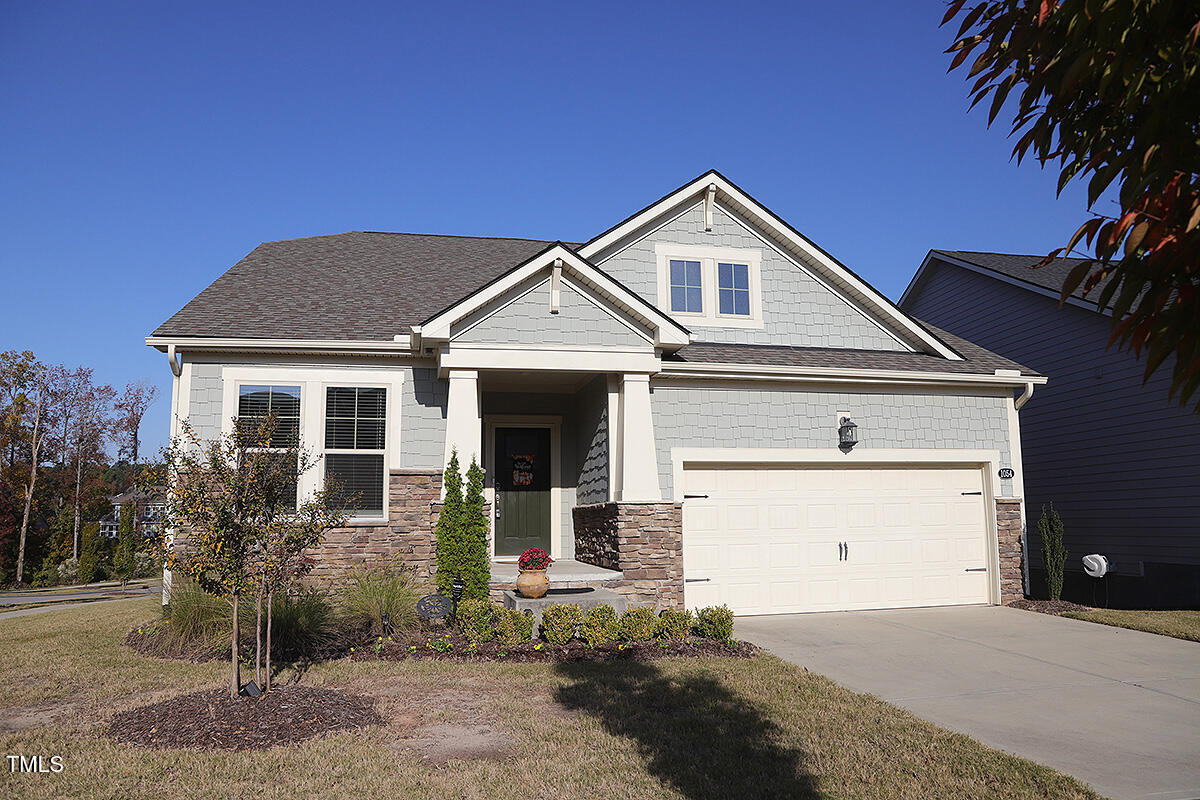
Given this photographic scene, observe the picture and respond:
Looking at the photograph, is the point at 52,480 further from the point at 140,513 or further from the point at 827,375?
the point at 827,375

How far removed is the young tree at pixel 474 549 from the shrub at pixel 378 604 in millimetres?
692

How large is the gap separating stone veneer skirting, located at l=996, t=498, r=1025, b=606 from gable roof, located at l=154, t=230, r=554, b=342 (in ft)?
30.7

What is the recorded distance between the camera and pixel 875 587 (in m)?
12.8

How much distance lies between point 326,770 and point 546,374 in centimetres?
723

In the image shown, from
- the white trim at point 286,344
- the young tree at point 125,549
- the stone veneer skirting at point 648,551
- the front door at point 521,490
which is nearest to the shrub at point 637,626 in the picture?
the stone veneer skirting at point 648,551

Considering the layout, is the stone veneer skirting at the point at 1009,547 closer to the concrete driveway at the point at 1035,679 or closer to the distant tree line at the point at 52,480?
the concrete driveway at the point at 1035,679

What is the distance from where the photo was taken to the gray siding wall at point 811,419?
39.9 ft

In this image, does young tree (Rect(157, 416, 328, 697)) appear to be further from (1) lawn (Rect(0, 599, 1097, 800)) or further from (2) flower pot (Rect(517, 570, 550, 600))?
(2) flower pot (Rect(517, 570, 550, 600))

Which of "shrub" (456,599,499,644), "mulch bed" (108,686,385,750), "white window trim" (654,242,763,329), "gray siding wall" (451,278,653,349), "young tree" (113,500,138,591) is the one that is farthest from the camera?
"young tree" (113,500,138,591)

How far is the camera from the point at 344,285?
13.9 m

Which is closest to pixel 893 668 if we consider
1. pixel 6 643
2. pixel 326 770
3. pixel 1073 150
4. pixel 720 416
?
pixel 720 416

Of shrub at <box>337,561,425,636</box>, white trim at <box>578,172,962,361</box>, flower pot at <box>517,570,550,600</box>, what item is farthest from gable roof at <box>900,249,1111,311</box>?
shrub at <box>337,561,425,636</box>

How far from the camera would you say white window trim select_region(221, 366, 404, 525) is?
1135 cm

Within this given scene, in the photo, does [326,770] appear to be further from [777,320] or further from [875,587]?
[777,320]
